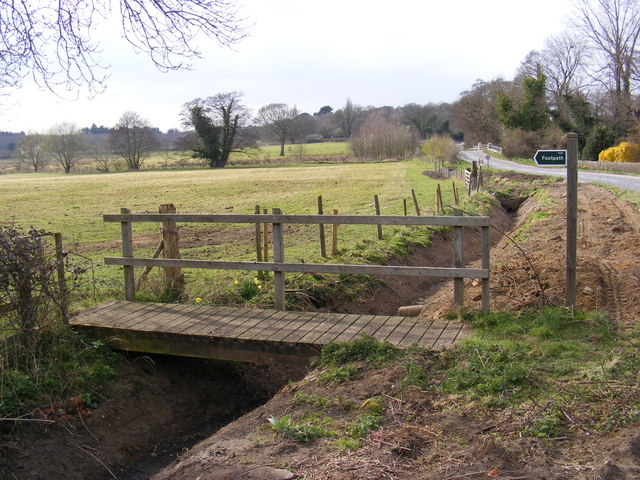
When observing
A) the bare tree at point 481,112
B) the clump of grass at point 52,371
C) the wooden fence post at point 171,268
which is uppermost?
the bare tree at point 481,112

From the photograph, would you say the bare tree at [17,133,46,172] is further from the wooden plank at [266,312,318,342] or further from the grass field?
the wooden plank at [266,312,318,342]

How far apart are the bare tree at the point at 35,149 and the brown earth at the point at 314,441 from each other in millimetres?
86202

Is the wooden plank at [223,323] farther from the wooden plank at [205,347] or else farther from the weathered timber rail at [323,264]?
the weathered timber rail at [323,264]

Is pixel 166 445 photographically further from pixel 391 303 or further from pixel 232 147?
pixel 232 147

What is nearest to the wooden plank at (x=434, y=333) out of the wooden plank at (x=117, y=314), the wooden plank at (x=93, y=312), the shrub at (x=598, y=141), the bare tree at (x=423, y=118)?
the wooden plank at (x=117, y=314)

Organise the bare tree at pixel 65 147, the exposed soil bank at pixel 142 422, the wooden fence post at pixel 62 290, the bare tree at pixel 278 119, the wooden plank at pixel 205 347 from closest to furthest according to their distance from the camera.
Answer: the exposed soil bank at pixel 142 422 → the wooden plank at pixel 205 347 → the wooden fence post at pixel 62 290 → the bare tree at pixel 65 147 → the bare tree at pixel 278 119

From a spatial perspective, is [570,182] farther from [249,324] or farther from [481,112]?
[481,112]

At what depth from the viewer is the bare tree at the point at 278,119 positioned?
109 metres

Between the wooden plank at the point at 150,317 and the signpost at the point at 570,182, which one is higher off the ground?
the signpost at the point at 570,182

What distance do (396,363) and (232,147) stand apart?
3375 inches

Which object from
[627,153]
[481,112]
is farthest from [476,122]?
[627,153]

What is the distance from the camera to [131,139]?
88.2 metres

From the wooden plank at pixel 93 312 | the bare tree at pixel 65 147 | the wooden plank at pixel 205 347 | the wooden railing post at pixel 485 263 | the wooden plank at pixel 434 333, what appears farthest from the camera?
the bare tree at pixel 65 147

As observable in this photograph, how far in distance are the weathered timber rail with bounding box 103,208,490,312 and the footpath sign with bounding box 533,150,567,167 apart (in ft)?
3.15
